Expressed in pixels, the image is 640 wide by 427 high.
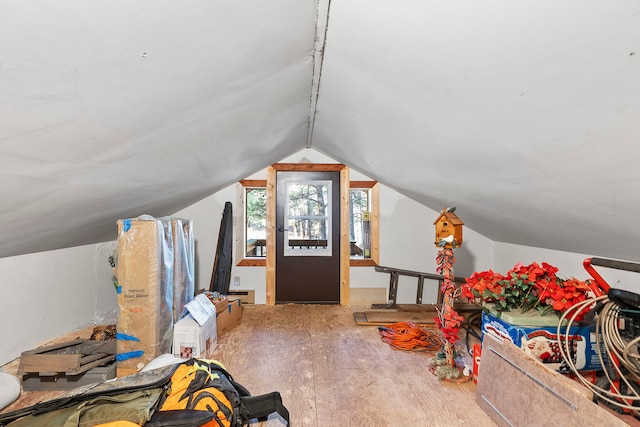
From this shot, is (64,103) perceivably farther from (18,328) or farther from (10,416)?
(18,328)

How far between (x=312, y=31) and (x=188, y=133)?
0.90 m

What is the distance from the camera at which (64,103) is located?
105 cm

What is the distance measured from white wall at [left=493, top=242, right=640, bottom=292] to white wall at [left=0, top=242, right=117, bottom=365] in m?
4.40

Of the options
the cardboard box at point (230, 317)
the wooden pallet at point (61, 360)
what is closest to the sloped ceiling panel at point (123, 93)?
the wooden pallet at point (61, 360)

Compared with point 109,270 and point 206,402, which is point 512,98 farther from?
point 109,270

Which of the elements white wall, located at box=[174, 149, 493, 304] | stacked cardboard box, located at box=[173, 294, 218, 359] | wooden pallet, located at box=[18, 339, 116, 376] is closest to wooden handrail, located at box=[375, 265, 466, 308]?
white wall, located at box=[174, 149, 493, 304]

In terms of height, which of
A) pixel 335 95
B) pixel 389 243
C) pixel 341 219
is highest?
pixel 335 95

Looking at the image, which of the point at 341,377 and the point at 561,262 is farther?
the point at 561,262

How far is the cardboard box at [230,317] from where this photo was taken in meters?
3.02

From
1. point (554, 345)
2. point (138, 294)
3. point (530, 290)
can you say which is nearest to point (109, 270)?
point (138, 294)

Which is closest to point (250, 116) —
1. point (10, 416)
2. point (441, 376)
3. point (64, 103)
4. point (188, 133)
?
point (188, 133)

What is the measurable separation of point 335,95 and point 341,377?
6.32 ft

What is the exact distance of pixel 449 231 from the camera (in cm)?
241

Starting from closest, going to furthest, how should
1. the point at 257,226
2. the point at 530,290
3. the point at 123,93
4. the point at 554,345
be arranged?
1. the point at 123,93
2. the point at 554,345
3. the point at 530,290
4. the point at 257,226
